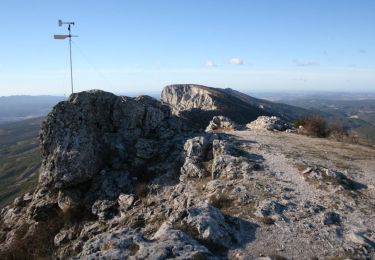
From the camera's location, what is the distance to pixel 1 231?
98.0 ft

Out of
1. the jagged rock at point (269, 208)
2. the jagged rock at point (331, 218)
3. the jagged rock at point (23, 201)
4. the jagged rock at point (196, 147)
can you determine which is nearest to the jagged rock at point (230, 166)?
the jagged rock at point (196, 147)

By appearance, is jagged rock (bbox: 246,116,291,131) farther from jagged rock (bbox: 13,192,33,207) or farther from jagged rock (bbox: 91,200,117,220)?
jagged rock (bbox: 13,192,33,207)

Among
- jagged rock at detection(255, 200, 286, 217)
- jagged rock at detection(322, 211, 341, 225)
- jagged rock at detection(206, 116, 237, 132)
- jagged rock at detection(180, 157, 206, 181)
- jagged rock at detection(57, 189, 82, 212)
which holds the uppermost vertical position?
jagged rock at detection(206, 116, 237, 132)

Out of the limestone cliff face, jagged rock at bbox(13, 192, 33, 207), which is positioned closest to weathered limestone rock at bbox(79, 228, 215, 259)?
jagged rock at bbox(13, 192, 33, 207)

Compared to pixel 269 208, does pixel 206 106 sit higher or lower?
lower

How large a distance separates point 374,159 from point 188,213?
17.7m

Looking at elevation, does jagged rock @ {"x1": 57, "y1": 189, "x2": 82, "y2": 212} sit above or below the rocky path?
below

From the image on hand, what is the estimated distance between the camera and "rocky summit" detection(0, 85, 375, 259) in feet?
57.1

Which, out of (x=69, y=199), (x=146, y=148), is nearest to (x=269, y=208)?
(x=146, y=148)

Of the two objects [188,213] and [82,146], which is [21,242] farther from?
[188,213]

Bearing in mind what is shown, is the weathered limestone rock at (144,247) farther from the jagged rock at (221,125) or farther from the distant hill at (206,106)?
the distant hill at (206,106)

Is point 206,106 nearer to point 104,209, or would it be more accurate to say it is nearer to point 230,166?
point 230,166

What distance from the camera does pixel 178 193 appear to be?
25.1 m

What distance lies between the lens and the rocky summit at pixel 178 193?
17406 mm
